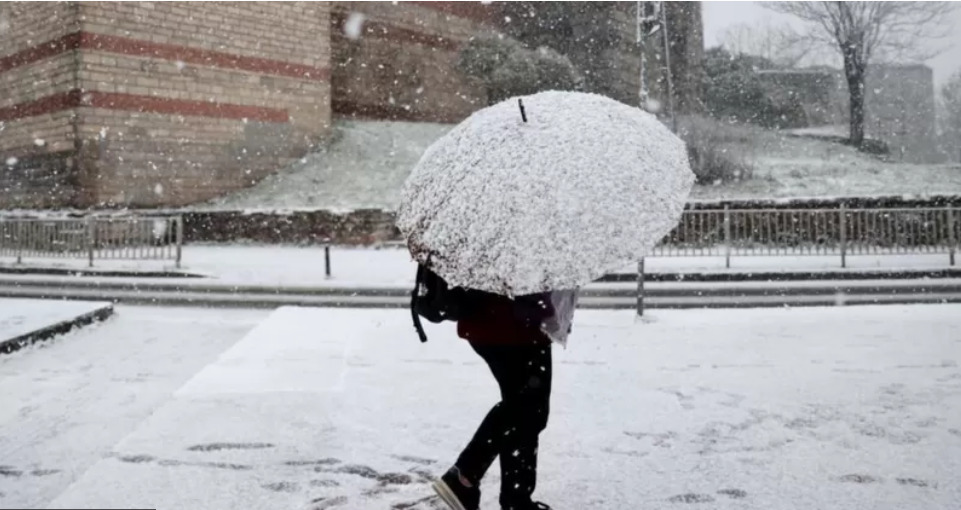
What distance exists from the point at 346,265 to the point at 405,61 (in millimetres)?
14331

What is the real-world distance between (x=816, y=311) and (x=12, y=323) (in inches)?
329

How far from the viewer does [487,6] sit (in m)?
29.9

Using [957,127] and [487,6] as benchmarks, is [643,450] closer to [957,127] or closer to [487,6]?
[487,6]

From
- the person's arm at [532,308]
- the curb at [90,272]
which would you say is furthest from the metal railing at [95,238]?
the person's arm at [532,308]

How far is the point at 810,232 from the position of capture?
1487 cm

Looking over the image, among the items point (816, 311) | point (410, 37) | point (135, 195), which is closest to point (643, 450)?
point (816, 311)

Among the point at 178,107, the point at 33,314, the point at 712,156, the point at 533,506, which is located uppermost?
the point at 178,107

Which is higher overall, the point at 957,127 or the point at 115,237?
the point at 957,127

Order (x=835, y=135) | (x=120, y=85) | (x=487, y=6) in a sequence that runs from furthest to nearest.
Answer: (x=835, y=135) → (x=487, y=6) → (x=120, y=85)

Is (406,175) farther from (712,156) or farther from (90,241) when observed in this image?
(90,241)

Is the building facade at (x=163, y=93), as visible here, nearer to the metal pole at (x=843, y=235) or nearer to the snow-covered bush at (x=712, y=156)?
the snow-covered bush at (x=712, y=156)

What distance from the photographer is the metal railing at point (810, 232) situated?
1462 centimetres

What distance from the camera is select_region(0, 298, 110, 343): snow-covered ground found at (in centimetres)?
724

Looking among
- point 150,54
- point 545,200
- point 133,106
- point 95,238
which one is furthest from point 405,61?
point 545,200
